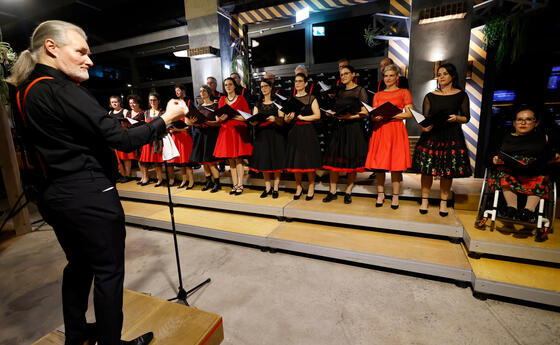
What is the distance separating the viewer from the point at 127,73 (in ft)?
28.0

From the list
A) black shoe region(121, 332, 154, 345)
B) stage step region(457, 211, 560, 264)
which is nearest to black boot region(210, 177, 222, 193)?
black shoe region(121, 332, 154, 345)

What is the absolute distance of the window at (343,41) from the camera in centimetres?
571

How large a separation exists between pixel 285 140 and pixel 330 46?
3546 millimetres

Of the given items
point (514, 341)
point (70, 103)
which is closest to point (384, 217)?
point (514, 341)

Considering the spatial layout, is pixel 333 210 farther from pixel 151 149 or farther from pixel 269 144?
pixel 151 149

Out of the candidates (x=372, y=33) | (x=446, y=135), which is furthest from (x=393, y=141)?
(x=372, y=33)

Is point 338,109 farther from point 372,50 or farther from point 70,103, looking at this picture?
point 372,50

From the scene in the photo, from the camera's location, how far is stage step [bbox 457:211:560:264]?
2.08 m

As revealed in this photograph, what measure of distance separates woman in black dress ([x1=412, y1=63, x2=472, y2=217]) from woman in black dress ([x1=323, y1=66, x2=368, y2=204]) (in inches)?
25.3

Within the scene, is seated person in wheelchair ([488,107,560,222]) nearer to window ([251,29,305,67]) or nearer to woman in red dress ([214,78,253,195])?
woman in red dress ([214,78,253,195])

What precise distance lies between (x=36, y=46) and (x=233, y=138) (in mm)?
2664

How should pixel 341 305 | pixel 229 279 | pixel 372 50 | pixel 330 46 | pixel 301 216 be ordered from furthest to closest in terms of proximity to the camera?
pixel 330 46 < pixel 372 50 < pixel 301 216 < pixel 229 279 < pixel 341 305

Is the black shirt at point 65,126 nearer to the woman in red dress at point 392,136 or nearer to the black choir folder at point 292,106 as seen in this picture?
the black choir folder at point 292,106

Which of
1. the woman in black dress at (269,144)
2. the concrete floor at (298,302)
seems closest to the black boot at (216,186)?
the woman in black dress at (269,144)
